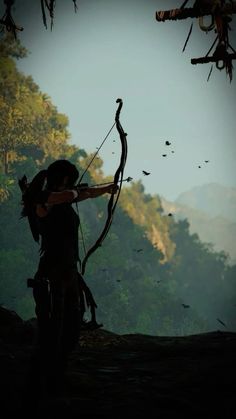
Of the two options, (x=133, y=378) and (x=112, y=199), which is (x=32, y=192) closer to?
(x=112, y=199)

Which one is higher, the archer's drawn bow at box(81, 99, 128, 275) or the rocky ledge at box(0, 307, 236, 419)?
the archer's drawn bow at box(81, 99, 128, 275)

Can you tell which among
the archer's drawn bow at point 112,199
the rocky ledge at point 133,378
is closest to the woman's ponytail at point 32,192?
the archer's drawn bow at point 112,199

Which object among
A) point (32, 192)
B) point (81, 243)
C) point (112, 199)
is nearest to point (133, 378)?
point (112, 199)

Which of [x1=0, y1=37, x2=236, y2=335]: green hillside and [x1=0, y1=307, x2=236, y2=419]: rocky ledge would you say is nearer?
[x1=0, y1=307, x2=236, y2=419]: rocky ledge

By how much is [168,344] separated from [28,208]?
531cm

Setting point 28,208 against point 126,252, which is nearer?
point 28,208

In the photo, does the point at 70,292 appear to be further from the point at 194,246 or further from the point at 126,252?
the point at 194,246

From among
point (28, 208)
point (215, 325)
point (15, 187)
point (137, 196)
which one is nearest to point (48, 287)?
point (28, 208)

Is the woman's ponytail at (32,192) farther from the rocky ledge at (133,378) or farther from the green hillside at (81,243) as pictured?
the green hillside at (81,243)

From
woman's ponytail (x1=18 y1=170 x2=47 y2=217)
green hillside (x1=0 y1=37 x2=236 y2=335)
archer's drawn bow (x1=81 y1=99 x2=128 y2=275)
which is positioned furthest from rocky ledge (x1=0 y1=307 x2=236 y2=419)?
green hillside (x1=0 y1=37 x2=236 y2=335)

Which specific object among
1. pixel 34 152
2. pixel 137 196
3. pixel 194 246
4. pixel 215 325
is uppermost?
pixel 34 152

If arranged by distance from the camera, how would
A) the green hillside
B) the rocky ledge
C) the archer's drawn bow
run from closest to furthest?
1. the rocky ledge
2. the archer's drawn bow
3. the green hillside

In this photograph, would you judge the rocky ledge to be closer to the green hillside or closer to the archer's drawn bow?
the archer's drawn bow

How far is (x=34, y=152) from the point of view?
67312 mm
